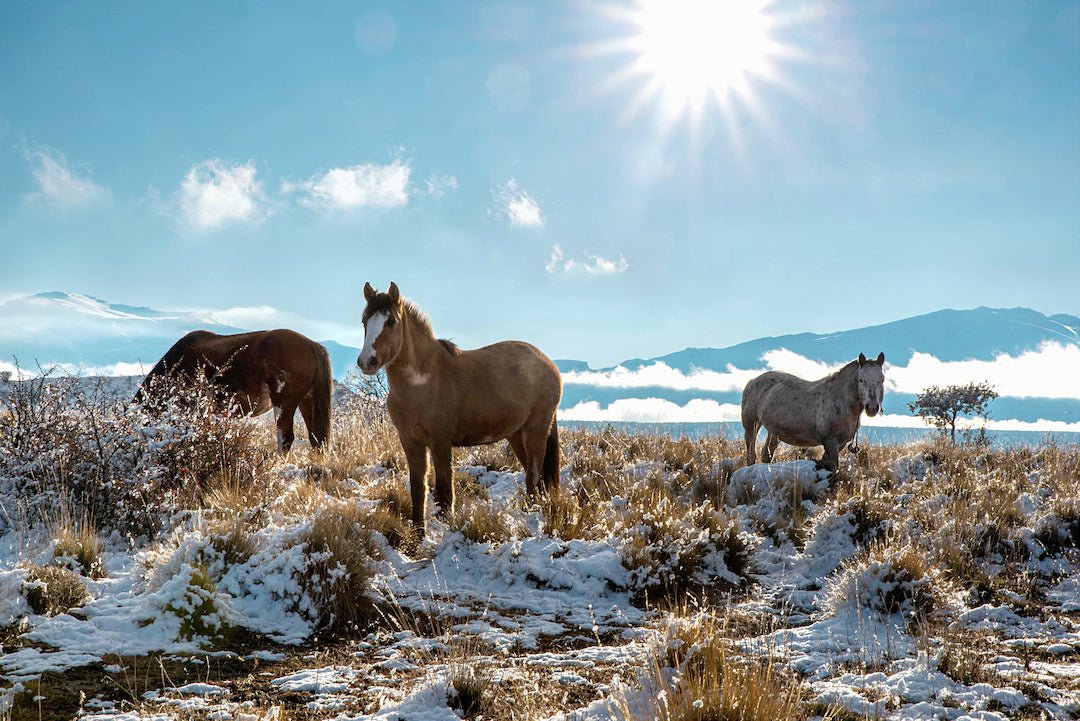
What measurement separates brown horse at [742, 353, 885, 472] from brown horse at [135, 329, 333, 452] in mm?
7043

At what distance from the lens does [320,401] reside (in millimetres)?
11055

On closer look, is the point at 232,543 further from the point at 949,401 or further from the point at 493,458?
the point at 949,401

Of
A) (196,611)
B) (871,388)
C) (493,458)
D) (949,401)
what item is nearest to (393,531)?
(196,611)

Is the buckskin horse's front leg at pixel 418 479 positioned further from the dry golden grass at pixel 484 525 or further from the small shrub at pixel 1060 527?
the small shrub at pixel 1060 527

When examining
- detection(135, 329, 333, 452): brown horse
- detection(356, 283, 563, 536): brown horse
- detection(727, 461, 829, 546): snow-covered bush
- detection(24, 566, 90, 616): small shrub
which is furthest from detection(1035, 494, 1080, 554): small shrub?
detection(135, 329, 333, 452): brown horse

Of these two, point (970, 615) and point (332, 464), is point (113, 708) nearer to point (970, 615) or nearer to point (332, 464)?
point (970, 615)

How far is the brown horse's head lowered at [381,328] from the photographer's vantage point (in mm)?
6105

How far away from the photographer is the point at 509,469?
10164 millimetres

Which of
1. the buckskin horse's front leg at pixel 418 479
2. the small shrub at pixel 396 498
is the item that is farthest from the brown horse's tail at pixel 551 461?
the buckskin horse's front leg at pixel 418 479

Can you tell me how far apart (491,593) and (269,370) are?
658 centimetres

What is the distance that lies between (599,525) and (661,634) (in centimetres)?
277

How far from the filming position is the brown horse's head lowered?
6105 mm

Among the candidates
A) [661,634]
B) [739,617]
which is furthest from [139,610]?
[739,617]

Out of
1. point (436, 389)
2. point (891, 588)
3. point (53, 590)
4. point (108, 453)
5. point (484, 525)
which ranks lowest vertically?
point (891, 588)
